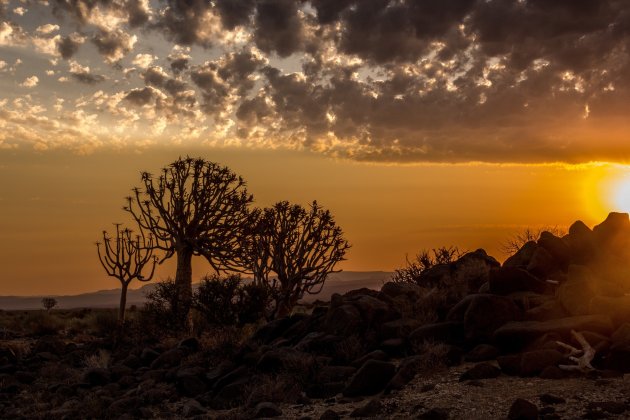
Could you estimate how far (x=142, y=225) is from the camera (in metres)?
28.9

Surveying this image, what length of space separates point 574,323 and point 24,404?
1306 centimetres

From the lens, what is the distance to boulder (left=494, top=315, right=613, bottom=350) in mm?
12906

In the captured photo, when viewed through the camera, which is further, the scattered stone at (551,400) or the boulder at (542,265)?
the boulder at (542,265)

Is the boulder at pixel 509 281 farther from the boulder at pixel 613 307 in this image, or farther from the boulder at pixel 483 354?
the boulder at pixel 483 354

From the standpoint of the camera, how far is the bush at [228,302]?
23.0 metres

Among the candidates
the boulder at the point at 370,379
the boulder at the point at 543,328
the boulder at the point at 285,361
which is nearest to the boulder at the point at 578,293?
the boulder at the point at 543,328

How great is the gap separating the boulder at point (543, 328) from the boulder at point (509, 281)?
2.46 metres

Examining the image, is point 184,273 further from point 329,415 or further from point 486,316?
point 329,415

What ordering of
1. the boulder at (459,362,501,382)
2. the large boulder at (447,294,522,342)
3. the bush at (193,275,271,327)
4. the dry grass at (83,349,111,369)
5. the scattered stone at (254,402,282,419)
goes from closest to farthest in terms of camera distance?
1. the boulder at (459,362,501,382)
2. the scattered stone at (254,402,282,419)
3. the large boulder at (447,294,522,342)
4. the dry grass at (83,349,111,369)
5. the bush at (193,275,271,327)

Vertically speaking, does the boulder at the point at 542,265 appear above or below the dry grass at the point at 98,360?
above

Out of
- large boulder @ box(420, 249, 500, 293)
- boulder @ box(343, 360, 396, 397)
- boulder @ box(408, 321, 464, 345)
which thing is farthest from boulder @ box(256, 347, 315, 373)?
large boulder @ box(420, 249, 500, 293)

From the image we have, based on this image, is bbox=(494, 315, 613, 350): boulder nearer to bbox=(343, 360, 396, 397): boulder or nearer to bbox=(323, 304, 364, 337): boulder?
bbox=(343, 360, 396, 397): boulder

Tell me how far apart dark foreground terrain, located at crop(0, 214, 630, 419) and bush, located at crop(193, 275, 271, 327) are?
237 cm

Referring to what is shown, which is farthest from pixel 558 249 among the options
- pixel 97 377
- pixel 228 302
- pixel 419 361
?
pixel 97 377
